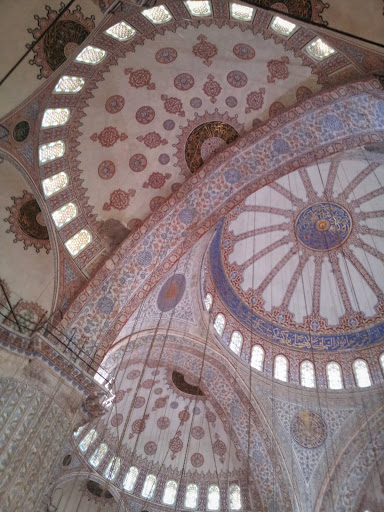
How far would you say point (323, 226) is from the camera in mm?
11945

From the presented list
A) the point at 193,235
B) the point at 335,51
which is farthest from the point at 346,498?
the point at 335,51

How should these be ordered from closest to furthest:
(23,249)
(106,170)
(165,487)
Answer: (23,249) → (106,170) → (165,487)

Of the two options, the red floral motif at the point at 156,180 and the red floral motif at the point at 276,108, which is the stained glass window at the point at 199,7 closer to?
the red floral motif at the point at 276,108

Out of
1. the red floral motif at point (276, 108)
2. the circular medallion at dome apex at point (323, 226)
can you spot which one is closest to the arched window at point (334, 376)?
the circular medallion at dome apex at point (323, 226)

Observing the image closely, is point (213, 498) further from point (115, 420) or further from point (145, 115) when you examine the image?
point (145, 115)

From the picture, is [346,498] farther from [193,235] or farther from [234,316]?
[193,235]

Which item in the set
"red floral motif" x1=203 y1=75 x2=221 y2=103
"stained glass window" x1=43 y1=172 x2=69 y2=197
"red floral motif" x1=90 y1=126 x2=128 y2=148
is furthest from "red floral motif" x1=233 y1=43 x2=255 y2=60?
"stained glass window" x1=43 y1=172 x2=69 y2=197

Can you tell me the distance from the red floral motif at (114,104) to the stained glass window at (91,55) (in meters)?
0.69

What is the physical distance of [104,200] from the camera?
26.1ft

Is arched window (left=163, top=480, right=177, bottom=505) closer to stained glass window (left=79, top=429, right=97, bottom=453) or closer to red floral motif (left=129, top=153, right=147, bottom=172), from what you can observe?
stained glass window (left=79, top=429, right=97, bottom=453)

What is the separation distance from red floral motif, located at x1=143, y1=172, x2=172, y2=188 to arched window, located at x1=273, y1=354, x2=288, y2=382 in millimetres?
6020

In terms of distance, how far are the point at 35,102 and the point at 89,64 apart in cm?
110

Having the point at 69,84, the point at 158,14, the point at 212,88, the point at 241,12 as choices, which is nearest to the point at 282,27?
the point at 241,12

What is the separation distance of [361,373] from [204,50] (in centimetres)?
864
